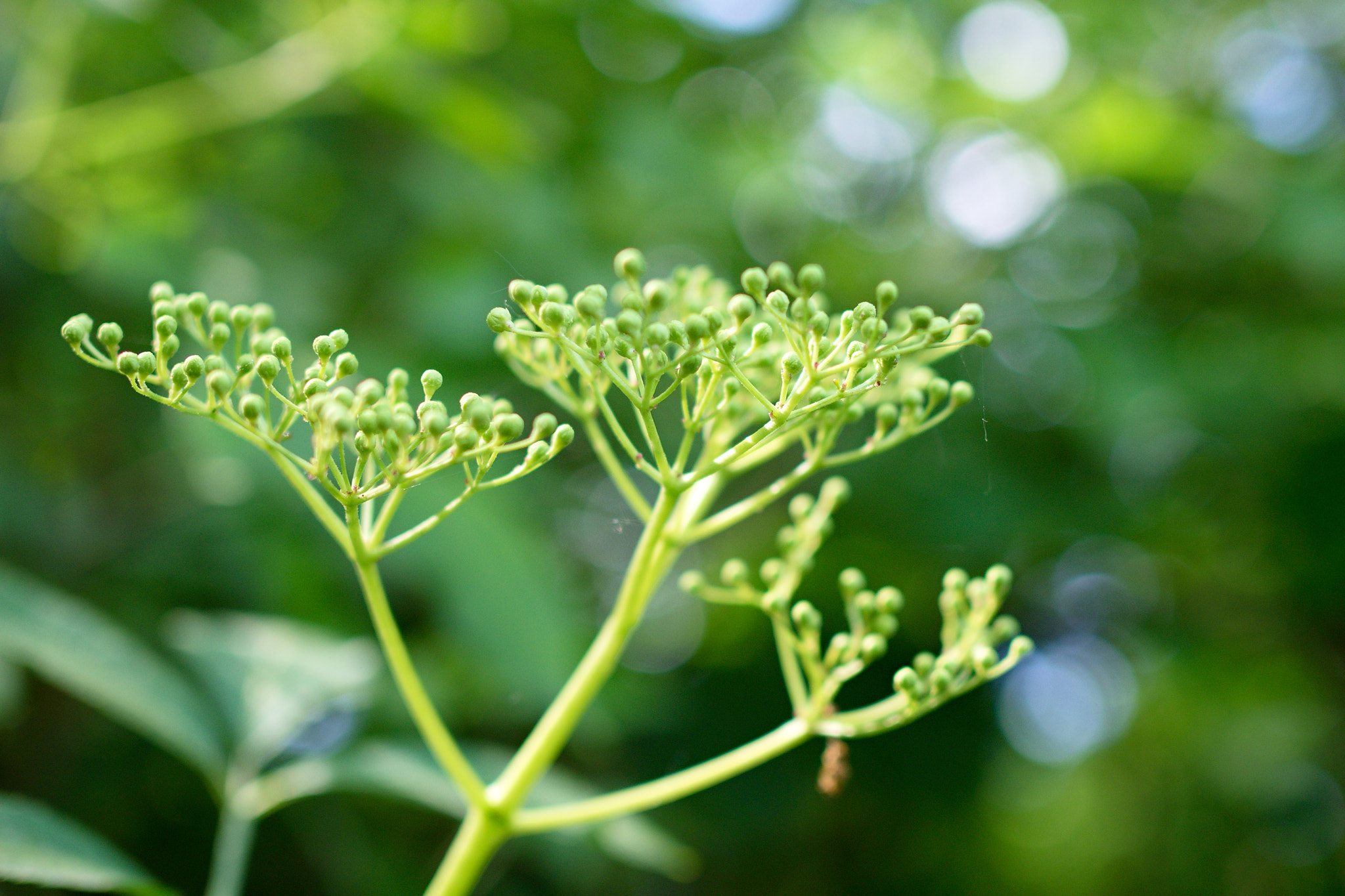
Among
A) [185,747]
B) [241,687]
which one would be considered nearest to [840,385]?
[185,747]

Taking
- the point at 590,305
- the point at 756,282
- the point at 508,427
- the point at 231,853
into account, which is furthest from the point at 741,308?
the point at 231,853

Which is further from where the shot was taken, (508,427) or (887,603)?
(887,603)

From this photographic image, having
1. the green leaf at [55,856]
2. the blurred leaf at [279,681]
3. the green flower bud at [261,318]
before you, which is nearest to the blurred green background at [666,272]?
the blurred leaf at [279,681]

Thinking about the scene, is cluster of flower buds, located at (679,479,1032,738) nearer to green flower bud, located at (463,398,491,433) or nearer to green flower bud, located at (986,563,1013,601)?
green flower bud, located at (986,563,1013,601)

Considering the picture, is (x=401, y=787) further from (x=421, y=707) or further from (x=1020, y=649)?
(x=1020, y=649)

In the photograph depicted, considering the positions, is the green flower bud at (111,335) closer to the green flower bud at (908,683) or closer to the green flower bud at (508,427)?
the green flower bud at (508,427)

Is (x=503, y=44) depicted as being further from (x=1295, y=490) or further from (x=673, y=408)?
(x=1295, y=490)
